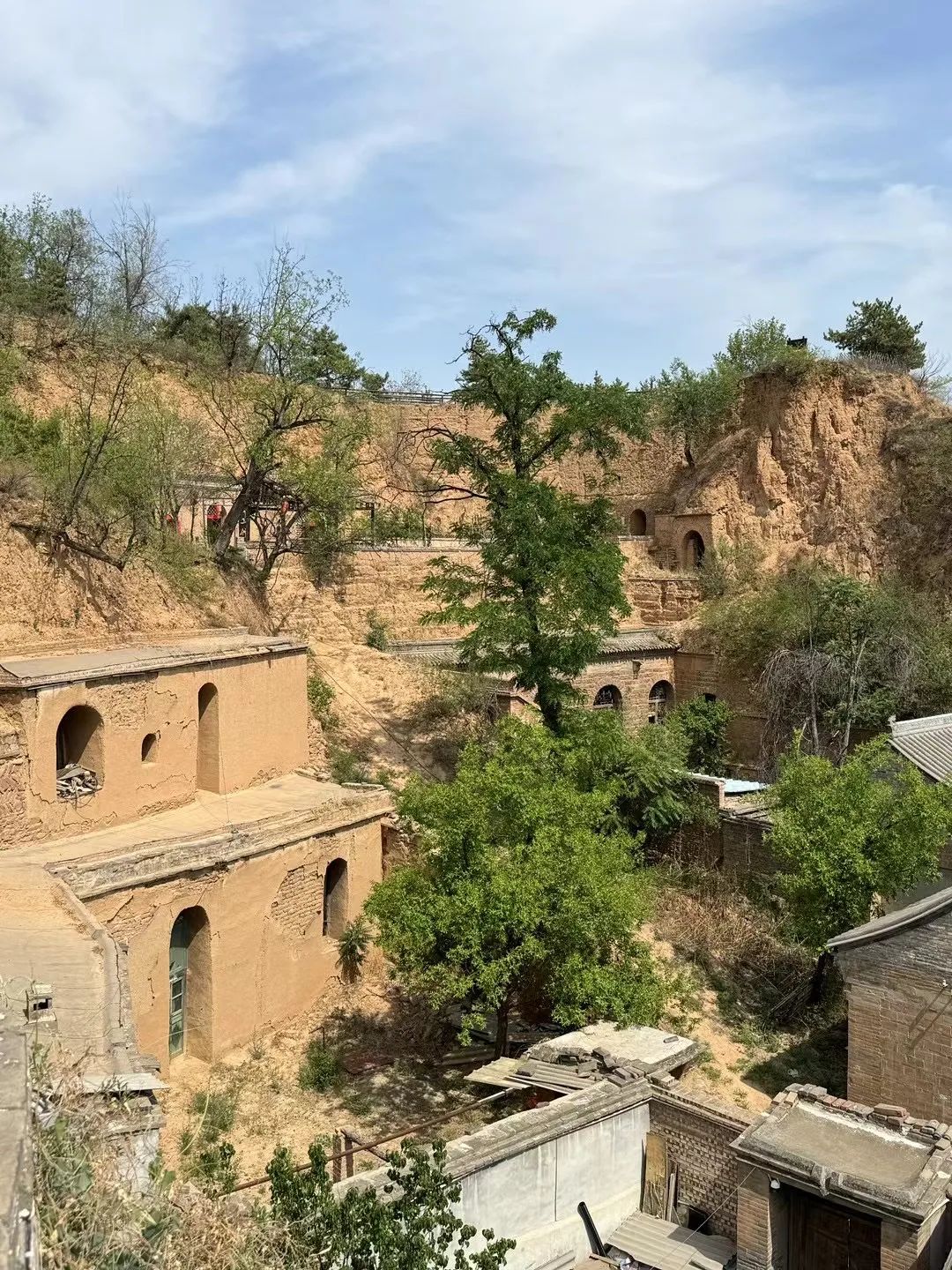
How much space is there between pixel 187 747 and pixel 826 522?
2341cm

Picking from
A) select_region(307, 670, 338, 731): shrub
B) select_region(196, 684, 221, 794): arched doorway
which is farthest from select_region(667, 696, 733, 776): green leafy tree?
select_region(196, 684, 221, 794): arched doorway

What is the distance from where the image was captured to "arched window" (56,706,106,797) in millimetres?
16359

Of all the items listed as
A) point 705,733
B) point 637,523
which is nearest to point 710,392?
point 637,523

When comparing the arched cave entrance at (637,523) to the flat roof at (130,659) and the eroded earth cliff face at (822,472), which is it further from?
the flat roof at (130,659)

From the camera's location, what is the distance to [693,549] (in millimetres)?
36500

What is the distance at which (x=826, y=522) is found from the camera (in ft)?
111

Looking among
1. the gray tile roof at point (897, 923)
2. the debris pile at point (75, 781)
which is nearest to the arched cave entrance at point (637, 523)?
the debris pile at point (75, 781)

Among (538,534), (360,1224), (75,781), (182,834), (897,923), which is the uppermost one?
(538,534)

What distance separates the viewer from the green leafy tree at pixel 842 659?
25.9 metres

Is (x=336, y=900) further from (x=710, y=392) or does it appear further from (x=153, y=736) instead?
(x=710, y=392)

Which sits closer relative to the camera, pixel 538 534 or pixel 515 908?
pixel 515 908

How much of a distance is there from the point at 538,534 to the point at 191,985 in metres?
10.4

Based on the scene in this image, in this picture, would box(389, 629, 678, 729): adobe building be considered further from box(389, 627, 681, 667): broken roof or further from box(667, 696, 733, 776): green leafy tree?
box(667, 696, 733, 776): green leafy tree

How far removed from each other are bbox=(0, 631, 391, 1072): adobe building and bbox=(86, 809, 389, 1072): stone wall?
26mm
